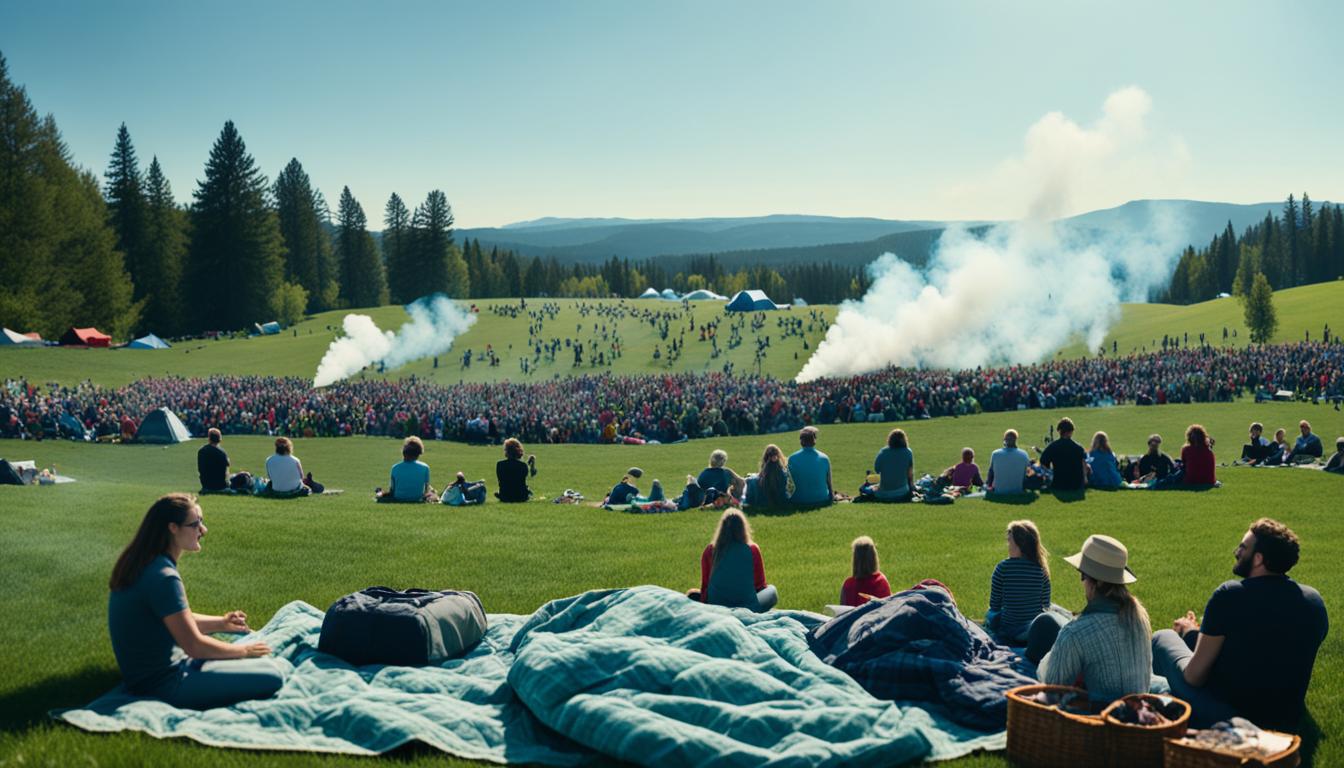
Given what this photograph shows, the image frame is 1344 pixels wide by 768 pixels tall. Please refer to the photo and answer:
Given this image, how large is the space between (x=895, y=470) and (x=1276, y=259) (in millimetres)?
125754

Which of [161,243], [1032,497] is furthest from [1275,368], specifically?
[161,243]

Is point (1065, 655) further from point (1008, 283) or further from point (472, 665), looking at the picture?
point (1008, 283)

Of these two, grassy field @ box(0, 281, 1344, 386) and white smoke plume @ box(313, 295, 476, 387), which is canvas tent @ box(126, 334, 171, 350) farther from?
white smoke plume @ box(313, 295, 476, 387)

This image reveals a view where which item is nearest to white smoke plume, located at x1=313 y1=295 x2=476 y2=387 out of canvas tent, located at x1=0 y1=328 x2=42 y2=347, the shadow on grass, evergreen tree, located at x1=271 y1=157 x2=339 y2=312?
canvas tent, located at x1=0 y1=328 x2=42 y2=347

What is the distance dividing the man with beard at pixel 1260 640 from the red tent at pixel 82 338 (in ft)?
223

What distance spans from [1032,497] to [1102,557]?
10.6m

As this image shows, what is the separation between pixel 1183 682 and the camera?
557cm

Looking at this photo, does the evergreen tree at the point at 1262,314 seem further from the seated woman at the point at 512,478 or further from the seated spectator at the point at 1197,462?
the seated woman at the point at 512,478

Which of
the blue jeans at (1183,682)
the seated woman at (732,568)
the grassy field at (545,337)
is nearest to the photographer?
the blue jeans at (1183,682)

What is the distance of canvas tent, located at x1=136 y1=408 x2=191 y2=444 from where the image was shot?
101 ft

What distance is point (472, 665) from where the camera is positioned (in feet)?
22.1

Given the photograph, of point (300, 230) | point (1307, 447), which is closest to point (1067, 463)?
point (1307, 447)

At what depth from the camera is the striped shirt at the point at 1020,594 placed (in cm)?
691

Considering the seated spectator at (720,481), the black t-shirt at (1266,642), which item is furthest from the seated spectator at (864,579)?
the seated spectator at (720,481)
